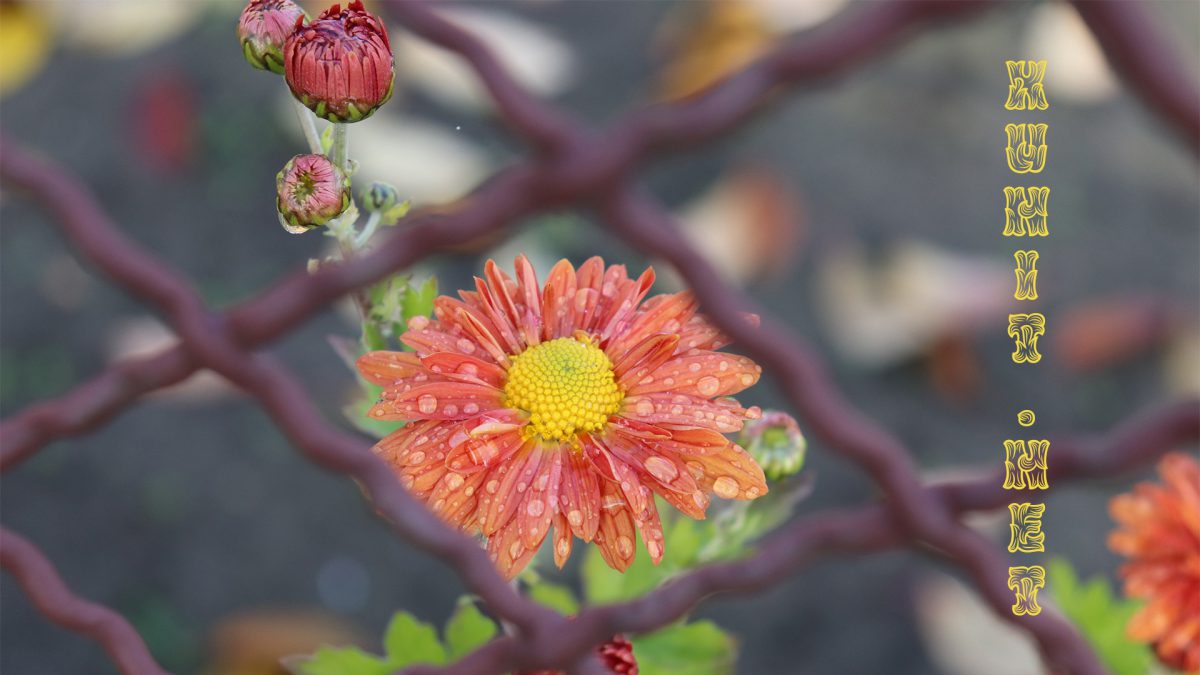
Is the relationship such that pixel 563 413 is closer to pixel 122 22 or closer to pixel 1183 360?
pixel 1183 360

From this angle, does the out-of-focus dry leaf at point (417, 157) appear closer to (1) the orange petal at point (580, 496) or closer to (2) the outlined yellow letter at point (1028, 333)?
(2) the outlined yellow letter at point (1028, 333)

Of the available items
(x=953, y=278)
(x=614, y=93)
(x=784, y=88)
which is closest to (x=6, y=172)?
(x=784, y=88)

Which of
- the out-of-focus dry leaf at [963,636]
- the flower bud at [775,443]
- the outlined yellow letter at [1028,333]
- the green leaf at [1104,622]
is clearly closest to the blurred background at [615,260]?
the out-of-focus dry leaf at [963,636]

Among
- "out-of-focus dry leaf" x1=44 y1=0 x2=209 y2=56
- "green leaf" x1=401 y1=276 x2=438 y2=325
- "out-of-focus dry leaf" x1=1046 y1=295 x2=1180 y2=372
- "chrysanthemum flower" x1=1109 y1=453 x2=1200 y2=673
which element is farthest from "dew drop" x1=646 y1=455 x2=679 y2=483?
"out-of-focus dry leaf" x1=44 y1=0 x2=209 y2=56

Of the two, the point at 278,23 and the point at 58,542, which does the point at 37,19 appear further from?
the point at 278,23

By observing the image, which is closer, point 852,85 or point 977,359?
point 977,359

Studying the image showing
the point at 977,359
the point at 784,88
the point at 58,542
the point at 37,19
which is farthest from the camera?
the point at 37,19
